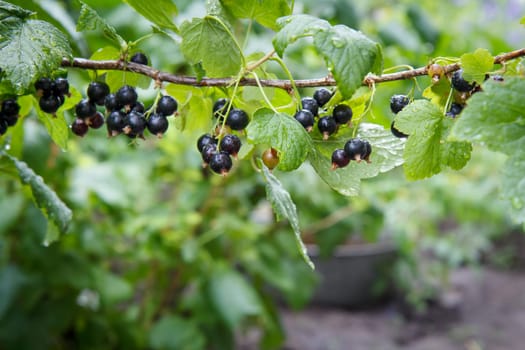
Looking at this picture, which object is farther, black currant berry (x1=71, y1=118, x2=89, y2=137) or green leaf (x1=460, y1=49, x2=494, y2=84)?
black currant berry (x1=71, y1=118, x2=89, y2=137)

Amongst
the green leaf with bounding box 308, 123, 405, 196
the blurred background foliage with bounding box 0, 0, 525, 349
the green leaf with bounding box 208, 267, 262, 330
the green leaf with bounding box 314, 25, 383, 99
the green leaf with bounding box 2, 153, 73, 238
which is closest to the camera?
the green leaf with bounding box 314, 25, 383, 99

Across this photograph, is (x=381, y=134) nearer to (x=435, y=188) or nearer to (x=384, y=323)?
(x=435, y=188)

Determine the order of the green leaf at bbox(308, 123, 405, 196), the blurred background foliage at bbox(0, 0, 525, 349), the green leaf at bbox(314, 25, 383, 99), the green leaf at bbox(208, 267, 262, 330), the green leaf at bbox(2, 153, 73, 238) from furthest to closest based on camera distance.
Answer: the green leaf at bbox(208, 267, 262, 330) → the blurred background foliage at bbox(0, 0, 525, 349) → the green leaf at bbox(2, 153, 73, 238) → the green leaf at bbox(308, 123, 405, 196) → the green leaf at bbox(314, 25, 383, 99)

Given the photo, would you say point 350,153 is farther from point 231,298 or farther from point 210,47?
point 231,298

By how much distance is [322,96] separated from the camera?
0.52 m

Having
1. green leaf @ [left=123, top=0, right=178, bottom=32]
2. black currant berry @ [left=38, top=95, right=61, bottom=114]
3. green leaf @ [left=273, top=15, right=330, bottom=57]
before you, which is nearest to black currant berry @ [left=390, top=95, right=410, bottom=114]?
green leaf @ [left=273, top=15, right=330, bottom=57]

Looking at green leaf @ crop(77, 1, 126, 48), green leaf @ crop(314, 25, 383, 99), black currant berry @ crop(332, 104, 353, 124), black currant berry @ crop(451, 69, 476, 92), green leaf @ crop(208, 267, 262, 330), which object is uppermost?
green leaf @ crop(314, 25, 383, 99)

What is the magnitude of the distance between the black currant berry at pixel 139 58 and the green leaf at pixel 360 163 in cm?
20

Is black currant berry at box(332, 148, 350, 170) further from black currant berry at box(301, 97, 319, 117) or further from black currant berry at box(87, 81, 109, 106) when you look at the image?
black currant berry at box(87, 81, 109, 106)

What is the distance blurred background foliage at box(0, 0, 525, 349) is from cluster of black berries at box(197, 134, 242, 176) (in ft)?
2.02

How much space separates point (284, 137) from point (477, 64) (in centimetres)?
17

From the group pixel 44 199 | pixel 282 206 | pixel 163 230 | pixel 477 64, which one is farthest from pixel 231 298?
pixel 477 64

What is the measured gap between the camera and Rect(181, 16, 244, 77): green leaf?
1.66 feet

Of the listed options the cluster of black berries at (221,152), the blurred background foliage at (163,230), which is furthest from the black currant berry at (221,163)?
the blurred background foliage at (163,230)
